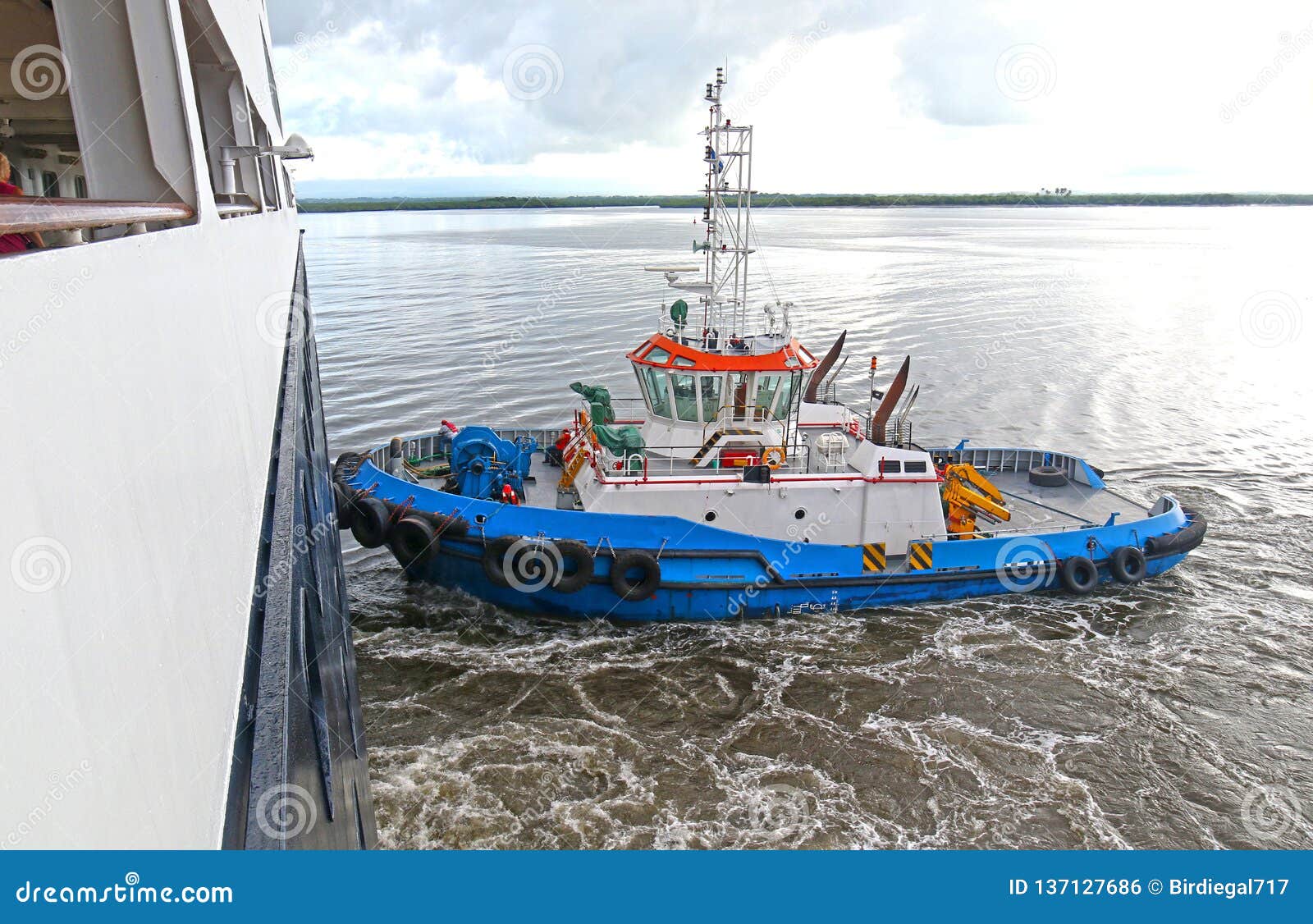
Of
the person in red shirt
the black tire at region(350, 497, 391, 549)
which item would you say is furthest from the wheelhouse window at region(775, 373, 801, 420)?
the person in red shirt

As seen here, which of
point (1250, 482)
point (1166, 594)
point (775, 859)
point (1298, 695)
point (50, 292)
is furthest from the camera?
point (1250, 482)

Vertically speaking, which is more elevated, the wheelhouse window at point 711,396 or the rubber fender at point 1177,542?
the wheelhouse window at point 711,396

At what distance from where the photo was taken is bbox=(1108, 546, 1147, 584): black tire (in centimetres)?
1080

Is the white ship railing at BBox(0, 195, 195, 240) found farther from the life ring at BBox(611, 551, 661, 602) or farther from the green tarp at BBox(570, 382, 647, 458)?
the green tarp at BBox(570, 382, 647, 458)

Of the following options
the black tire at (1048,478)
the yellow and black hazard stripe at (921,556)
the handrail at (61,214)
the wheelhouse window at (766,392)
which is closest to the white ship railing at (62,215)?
the handrail at (61,214)

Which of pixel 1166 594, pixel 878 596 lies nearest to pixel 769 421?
pixel 878 596

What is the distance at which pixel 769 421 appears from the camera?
10539 millimetres

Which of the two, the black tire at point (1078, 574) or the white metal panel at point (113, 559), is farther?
the black tire at point (1078, 574)

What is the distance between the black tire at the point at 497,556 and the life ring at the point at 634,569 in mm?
1189

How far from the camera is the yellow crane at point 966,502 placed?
35.7 feet

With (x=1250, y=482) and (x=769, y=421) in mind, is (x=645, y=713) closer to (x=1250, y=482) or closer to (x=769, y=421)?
(x=769, y=421)

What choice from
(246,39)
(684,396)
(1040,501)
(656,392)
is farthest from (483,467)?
(1040,501)

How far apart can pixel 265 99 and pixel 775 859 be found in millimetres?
6487

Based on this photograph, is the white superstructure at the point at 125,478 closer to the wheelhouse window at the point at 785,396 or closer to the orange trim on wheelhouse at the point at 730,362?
the orange trim on wheelhouse at the point at 730,362
